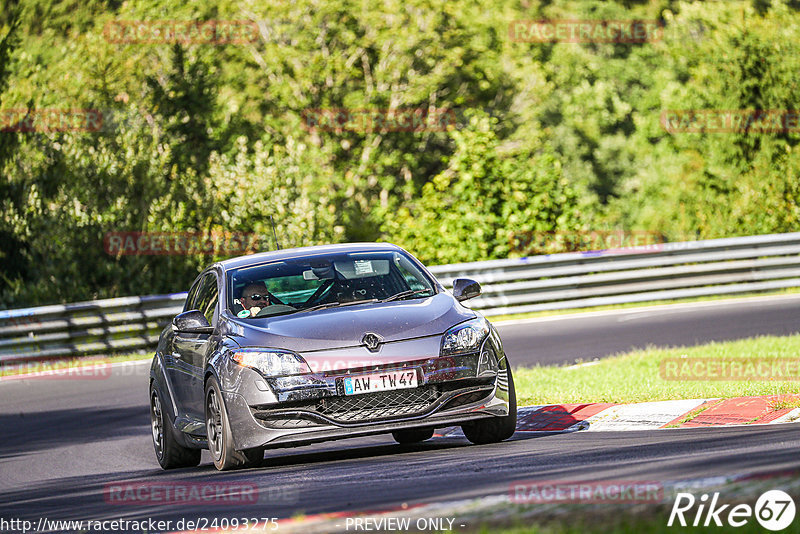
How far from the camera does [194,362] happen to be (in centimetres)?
998

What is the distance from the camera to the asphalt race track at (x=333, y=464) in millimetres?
7066

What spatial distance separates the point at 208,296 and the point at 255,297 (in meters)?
0.90

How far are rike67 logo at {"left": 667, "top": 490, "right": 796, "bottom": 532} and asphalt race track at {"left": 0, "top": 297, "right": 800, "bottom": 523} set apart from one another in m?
0.87

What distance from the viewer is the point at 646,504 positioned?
18.8 ft

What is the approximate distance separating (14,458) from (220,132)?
27.4 m

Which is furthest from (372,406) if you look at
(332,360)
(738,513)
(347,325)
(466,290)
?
(738,513)

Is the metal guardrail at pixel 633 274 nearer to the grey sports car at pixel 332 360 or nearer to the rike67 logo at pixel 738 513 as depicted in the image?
the grey sports car at pixel 332 360

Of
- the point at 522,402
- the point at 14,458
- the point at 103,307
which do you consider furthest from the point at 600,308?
the point at 14,458

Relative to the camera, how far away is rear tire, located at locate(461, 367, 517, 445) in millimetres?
9594

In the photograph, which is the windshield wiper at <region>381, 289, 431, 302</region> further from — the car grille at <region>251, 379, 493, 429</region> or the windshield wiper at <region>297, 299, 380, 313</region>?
the car grille at <region>251, 379, 493, 429</region>

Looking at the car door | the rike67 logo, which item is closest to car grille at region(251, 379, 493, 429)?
the car door

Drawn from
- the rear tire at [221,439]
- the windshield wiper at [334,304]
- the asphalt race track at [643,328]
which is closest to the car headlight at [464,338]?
the windshield wiper at [334,304]

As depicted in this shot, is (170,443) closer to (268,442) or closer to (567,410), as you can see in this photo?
(268,442)

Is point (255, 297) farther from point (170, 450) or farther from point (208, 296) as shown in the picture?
point (170, 450)
